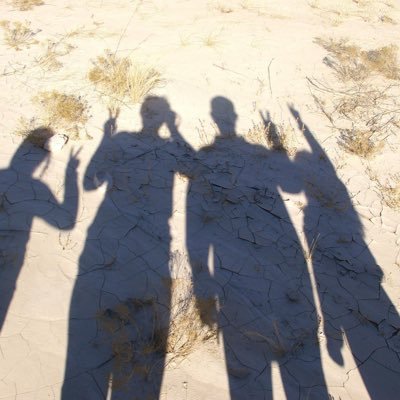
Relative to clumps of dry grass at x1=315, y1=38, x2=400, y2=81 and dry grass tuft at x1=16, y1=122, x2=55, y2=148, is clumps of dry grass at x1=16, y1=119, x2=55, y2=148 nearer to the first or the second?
dry grass tuft at x1=16, y1=122, x2=55, y2=148

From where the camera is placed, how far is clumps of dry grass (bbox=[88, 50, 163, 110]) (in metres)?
4.95

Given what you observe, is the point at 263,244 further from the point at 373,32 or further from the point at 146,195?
the point at 373,32

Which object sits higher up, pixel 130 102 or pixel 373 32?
pixel 373 32

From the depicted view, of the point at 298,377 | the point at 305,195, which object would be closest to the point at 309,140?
the point at 305,195

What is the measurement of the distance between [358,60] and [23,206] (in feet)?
17.8

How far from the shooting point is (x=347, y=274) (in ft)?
11.2

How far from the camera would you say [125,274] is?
3.13m

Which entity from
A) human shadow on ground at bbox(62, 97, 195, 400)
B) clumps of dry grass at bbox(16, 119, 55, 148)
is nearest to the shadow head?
human shadow on ground at bbox(62, 97, 195, 400)

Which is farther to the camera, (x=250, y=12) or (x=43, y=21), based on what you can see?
(x=250, y=12)

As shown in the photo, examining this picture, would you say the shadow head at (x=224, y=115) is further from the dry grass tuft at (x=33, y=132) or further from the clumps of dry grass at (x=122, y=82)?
the dry grass tuft at (x=33, y=132)

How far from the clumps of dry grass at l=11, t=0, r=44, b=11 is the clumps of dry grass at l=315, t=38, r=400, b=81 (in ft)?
15.9

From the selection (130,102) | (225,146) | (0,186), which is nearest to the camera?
(0,186)

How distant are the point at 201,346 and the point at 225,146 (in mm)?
2458

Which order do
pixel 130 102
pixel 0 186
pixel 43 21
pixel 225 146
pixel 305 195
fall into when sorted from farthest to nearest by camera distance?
1. pixel 43 21
2. pixel 130 102
3. pixel 225 146
4. pixel 305 195
5. pixel 0 186
